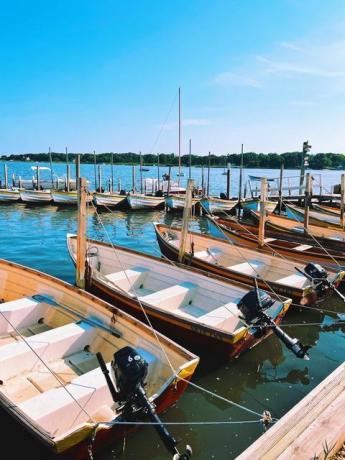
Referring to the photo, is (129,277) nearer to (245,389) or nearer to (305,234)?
(245,389)

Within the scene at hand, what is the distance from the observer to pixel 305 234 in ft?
45.9

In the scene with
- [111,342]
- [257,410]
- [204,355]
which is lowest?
[257,410]

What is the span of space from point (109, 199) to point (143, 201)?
2771mm

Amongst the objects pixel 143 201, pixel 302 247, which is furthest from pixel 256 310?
pixel 143 201

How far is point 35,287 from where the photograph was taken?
7859mm

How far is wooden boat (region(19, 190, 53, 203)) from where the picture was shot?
30531 mm

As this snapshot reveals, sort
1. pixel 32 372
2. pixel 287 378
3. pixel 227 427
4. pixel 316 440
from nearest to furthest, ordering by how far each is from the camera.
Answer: pixel 316 440
pixel 227 427
pixel 32 372
pixel 287 378

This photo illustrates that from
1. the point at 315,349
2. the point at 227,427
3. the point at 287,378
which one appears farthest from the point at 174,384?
the point at 315,349

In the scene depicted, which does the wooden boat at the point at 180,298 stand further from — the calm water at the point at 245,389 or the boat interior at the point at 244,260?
the boat interior at the point at 244,260

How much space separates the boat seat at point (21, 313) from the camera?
22.6 ft

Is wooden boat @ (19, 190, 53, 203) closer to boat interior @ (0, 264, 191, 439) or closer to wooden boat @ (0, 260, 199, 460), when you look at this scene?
wooden boat @ (0, 260, 199, 460)

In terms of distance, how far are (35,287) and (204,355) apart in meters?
3.89

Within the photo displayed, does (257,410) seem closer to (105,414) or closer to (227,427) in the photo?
(227,427)

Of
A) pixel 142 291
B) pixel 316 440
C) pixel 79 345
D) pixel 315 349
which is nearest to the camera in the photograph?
pixel 316 440
